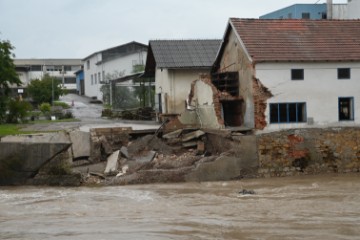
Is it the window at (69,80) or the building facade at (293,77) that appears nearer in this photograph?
the building facade at (293,77)

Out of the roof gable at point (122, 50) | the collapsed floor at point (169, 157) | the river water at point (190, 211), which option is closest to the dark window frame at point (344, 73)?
the river water at point (190, 211)

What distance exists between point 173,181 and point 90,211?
6738 millimetres

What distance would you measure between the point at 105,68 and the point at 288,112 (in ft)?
110

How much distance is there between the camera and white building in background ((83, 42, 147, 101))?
5581cm

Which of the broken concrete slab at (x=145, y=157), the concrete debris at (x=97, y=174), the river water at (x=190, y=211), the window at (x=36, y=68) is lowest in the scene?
the river water at (x=190, y=211)

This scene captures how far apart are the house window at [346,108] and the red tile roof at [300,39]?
2.09 m

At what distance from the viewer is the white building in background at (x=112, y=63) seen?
55.8 m

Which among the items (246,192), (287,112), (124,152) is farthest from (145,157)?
(287,112)

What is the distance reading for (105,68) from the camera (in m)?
59.2

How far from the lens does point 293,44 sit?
2961 cm

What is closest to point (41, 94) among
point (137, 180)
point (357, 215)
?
point (137, 180)

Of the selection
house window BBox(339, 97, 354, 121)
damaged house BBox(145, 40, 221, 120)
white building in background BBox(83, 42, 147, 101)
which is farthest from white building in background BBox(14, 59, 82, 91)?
house window BBox(339, 97, 354, 121)

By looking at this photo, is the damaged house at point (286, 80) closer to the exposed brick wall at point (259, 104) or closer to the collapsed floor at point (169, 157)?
the exposed brick wall at point (259, 104)

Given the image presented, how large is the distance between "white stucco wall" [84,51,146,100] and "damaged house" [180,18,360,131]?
81.9ft
